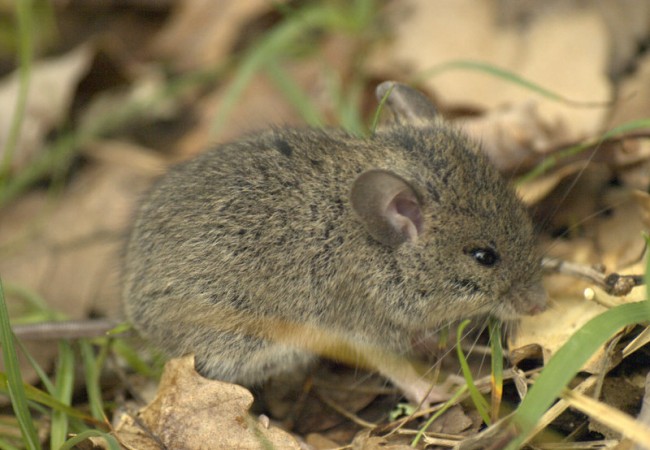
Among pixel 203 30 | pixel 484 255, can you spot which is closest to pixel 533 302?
pixel 484 255

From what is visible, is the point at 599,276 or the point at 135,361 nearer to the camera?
the point at 599,276

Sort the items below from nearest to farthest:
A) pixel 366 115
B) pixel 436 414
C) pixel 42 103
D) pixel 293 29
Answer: pixel 436 414, pixel 293 29, pixel 366 115, pixel 42 103

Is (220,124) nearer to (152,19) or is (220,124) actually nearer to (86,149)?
(86,149)

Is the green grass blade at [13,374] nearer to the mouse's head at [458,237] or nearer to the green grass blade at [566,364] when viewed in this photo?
the mouse's head at [458,237]

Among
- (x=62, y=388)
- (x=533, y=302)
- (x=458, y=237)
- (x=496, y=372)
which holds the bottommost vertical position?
(x=62, y=388)

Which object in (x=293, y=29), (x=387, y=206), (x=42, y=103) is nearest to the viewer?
(x=387, y=206)

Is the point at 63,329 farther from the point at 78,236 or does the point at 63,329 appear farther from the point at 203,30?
the point at 203,30

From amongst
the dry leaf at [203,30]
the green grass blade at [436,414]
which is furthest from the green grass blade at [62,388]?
the dry leaf at [203,30]
